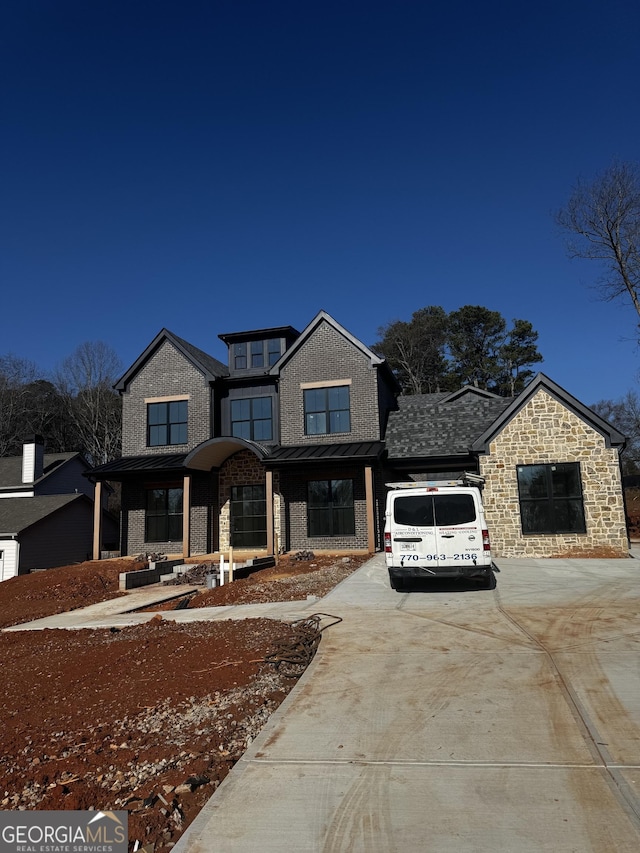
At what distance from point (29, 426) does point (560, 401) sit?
43.2 meters

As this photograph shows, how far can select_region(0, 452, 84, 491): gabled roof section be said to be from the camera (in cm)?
3023

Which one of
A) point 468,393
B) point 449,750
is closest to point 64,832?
point 449,750

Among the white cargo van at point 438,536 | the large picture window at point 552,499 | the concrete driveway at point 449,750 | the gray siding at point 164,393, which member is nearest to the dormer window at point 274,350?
the gray siding at point 164,393

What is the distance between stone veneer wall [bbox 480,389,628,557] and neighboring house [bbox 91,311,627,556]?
0.22 ft

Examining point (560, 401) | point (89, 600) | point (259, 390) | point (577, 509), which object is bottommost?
point (89, 600)

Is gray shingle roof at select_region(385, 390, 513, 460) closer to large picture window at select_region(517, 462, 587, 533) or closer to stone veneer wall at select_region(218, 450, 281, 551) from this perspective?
large picture window at select_region(517, 462, 587, 533)

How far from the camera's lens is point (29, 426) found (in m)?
45.9

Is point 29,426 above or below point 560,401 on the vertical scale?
above

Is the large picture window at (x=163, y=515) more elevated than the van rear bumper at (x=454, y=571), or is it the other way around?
the large picture window at (x=163, y=515)

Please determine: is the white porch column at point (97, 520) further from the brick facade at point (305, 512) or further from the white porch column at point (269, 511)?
the brick facade at point (305, 512)

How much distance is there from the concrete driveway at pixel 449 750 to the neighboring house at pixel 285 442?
36.4 ft

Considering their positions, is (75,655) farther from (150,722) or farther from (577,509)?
(577,509)

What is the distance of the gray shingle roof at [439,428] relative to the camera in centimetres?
2044

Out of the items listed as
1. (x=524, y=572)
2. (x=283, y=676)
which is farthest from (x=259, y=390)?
(x=283, y=676)
